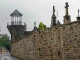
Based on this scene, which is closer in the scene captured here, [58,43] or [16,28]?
[58,43]

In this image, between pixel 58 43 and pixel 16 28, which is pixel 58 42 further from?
pixel 16 28

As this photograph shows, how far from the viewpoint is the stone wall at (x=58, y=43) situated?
31.4ft

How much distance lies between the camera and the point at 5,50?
58.7 metres

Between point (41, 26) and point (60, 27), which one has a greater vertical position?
point (41, 26)

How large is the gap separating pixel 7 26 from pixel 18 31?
3.35 metres

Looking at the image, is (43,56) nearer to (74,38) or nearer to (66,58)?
(66,58)

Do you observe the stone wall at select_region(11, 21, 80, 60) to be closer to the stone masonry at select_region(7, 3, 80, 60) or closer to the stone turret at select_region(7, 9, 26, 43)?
the stone masonry at select_region(7, 3, 80, 60)


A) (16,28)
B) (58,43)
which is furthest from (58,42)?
(16,28)

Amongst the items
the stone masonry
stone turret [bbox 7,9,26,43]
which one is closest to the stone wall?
the stone masonry

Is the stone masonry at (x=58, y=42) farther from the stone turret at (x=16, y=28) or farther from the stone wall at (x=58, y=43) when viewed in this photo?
the stone turret at (x=16, y=28)

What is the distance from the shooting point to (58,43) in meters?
10.6

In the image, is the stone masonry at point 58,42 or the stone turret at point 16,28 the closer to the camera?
the stone masonry at point 58,42

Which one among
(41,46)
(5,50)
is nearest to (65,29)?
(41,46)

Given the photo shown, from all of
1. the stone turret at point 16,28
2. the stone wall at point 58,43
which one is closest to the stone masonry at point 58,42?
the stone wall at point 58,43
